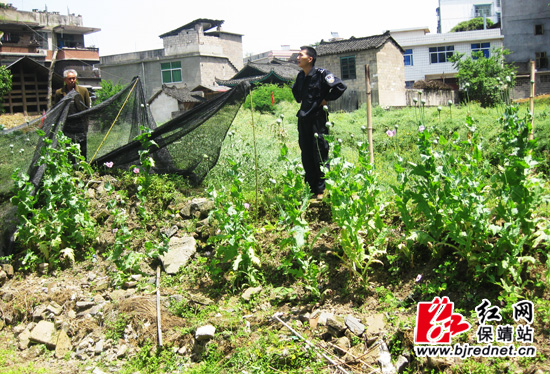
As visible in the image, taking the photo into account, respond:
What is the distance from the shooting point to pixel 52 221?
6332mm

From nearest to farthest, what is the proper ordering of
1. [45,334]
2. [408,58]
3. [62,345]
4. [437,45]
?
[62,345]
[45,334]
[437,45]
[408,58]

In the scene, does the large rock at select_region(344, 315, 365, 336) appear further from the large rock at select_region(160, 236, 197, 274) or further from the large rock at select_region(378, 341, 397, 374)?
the large rock at select_region(160, 236, 197, 274)

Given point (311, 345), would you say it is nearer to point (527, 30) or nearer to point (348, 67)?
point (348, 67)

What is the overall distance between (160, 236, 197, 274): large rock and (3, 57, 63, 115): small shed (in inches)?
999

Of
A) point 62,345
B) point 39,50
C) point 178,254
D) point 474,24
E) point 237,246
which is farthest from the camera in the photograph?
point 474,24

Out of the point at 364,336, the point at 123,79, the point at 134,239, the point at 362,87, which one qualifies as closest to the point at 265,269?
the point at 364,336

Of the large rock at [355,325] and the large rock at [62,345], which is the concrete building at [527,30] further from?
the large rock at [62,345]

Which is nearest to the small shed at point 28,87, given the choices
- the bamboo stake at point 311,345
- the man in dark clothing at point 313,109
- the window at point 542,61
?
the man in dark clothing at point 313,109

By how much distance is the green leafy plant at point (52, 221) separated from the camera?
246 inches

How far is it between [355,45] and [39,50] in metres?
25.5

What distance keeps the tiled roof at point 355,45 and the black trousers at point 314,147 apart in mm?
26412

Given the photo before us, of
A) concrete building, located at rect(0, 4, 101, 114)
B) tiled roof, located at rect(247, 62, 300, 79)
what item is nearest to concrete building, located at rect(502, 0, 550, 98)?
tiled roof, located at rect(247, 62, 300, 79)

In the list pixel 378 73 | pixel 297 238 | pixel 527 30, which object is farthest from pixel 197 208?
pixel 527 30

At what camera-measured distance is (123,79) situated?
4438 centimetres
